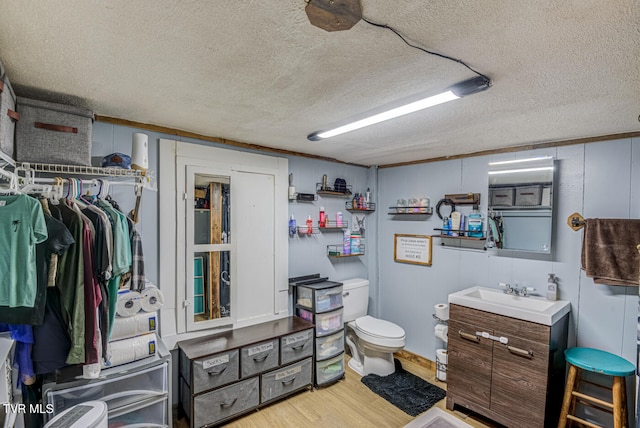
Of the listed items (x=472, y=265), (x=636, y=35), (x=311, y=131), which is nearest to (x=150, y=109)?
(x=311, y=131)

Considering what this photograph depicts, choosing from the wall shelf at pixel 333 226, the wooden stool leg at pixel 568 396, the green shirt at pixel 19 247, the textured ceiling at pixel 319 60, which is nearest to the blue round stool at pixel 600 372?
the wooden stool leg at pixel 568 396

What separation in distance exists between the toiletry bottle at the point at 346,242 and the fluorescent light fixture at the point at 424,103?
151cm

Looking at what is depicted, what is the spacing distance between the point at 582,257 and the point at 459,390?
1424 millimetres

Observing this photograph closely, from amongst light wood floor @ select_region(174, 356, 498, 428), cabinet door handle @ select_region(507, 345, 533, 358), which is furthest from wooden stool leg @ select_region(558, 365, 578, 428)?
light wood floor @ select_region(174, 356, 498, 428)

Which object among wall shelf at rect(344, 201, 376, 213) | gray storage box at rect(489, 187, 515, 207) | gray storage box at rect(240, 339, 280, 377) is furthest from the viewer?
wall shelf at rect(344, 201, 376, 213)

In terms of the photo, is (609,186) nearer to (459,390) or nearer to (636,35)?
(636,35)

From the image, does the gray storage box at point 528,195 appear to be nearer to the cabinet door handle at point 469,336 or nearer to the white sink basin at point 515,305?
the white sink basin at point 515,305

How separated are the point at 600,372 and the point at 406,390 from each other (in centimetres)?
146

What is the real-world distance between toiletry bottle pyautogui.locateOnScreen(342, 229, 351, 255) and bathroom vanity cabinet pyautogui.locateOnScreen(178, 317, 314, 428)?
100 centimetres

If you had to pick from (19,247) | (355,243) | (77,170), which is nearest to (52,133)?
(77,170)

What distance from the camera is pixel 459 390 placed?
2533 mm

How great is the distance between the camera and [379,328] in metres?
3.11

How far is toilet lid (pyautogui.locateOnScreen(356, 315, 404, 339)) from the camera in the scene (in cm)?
299

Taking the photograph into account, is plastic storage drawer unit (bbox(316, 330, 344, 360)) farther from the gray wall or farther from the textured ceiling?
the textured ceiling
